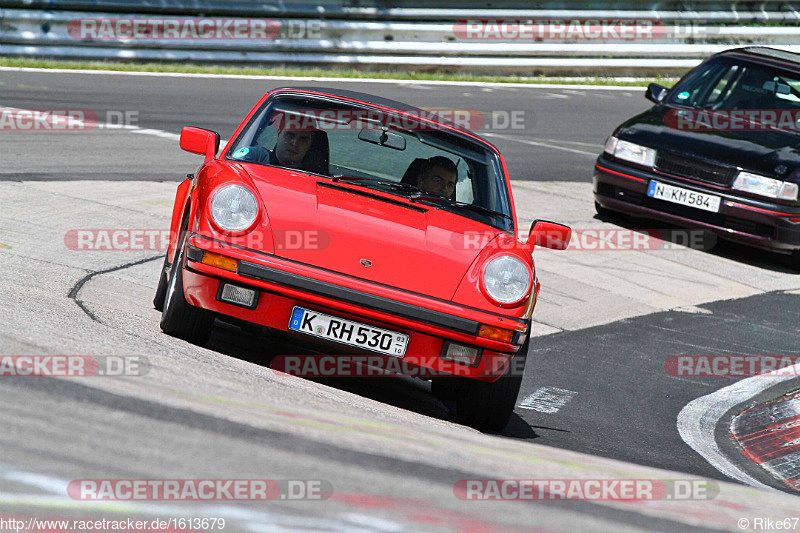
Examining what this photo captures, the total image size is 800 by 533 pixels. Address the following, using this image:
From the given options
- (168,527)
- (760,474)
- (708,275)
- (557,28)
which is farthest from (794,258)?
(557,28)

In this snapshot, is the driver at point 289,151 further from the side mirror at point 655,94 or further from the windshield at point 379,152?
the side mirror at point 655,94

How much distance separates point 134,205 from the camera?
888cm

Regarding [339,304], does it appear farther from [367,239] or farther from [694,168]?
[694,168]

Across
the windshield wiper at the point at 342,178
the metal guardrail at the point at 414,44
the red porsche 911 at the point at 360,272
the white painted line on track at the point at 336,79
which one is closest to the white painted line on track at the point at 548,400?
the red porsche 911 at the point at 360,272

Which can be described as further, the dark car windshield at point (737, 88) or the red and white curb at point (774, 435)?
the dark car windshield at point (737, 88)

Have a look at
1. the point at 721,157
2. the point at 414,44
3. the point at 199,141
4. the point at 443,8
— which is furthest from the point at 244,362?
the point at 443,8

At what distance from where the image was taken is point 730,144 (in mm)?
10508

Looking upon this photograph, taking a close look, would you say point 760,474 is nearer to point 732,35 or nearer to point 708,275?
point 708,275

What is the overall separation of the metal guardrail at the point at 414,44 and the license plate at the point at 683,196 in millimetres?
10041

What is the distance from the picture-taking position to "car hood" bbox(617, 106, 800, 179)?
10242mm

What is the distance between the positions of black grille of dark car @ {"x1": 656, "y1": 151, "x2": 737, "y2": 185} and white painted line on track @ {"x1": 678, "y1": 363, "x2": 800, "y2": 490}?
3.33 metres

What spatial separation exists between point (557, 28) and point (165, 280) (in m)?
16.3

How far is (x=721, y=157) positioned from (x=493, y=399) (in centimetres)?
605

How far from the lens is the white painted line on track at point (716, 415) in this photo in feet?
17.1
